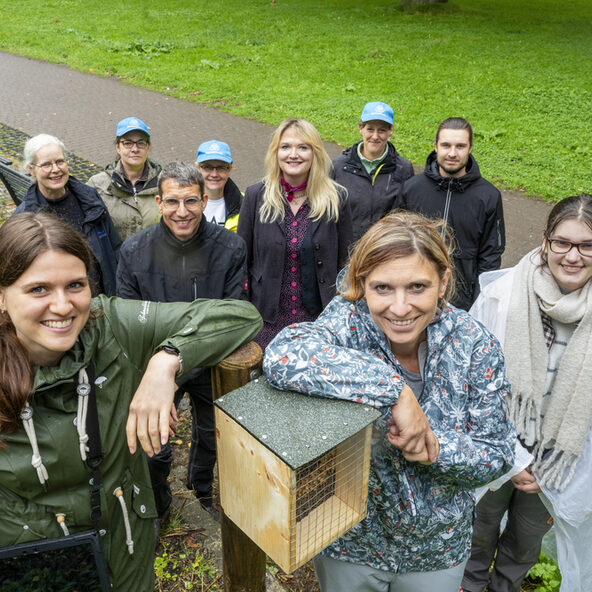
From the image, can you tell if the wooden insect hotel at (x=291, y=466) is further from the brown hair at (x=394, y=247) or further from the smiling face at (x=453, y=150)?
the smiling face at (x=453, y=150)

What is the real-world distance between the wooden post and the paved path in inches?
240

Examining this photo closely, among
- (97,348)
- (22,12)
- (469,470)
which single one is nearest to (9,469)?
(97,348)

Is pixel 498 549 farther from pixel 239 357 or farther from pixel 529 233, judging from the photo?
pixel 529 233

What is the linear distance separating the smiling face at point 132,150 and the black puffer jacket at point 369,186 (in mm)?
1672

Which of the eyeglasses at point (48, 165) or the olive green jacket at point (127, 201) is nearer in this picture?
the eyeglasses at point (48, 165)

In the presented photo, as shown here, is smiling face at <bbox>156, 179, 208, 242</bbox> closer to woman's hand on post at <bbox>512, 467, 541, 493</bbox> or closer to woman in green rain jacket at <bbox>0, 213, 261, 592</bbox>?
woman in green rain jacket at <bbox>0, 213, 261, 592</bbox>

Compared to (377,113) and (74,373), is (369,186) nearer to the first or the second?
Answer: (377,113)

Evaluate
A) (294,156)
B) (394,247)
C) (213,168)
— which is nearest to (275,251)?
(294,156)

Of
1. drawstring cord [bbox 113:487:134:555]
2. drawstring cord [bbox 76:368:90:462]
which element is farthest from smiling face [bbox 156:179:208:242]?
drawstring cord [bbox 113:487:134:555]

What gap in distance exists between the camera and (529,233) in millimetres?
8227

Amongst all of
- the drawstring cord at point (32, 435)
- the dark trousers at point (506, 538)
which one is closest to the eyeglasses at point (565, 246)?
the dark trousers at point (506, 538)

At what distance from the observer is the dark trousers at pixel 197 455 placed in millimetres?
3299

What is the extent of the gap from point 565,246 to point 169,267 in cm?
215

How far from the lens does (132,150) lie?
15.2ft
